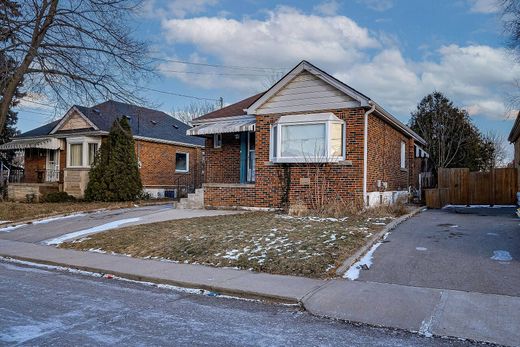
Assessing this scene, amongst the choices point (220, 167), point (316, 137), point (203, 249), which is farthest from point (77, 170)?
point (203, 249)

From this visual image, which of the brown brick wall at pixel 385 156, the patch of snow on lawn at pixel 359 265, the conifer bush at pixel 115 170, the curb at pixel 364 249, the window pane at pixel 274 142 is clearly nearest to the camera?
the patch of snow on lawn at pixel 359 265

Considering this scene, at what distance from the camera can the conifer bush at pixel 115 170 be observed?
22.0 meters

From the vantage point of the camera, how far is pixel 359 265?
328 inches

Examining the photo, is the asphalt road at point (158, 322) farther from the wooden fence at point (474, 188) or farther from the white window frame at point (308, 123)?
the wooden fence at point (474, 188)

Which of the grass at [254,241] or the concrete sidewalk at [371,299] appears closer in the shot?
the concrete sidewalk at [371,299]

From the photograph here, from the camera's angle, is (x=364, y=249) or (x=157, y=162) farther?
(x=157, y=162)

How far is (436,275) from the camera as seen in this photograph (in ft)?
24.9

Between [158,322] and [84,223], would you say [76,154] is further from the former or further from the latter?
[158,322]

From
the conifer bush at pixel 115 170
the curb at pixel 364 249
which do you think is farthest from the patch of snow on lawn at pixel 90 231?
the curb at pixel 364 249

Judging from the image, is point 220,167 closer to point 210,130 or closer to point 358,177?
point 210,130

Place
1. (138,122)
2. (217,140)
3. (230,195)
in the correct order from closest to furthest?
(230,195) < (217,140) < (138,122)

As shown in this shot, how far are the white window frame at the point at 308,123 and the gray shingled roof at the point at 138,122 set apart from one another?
11.1m

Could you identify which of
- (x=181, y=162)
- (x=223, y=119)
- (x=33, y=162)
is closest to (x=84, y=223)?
(x=223, y=119)

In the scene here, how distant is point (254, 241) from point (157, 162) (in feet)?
59.1
